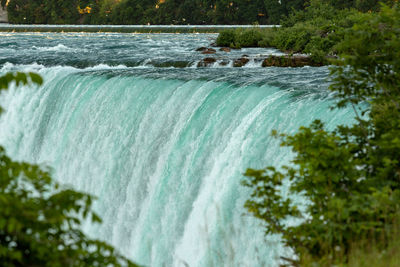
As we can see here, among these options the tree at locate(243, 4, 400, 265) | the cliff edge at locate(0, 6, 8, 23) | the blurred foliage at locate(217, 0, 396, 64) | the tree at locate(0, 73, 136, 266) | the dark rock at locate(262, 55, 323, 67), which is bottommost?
the tree at locate(0, 73, 136, 266)

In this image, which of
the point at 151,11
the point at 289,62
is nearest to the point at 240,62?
the point at 289,62

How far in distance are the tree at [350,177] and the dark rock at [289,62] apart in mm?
14065

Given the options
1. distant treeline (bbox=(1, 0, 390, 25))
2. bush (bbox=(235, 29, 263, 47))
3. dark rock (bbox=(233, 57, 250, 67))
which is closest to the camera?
dark rock (bbox=(233, 57, 250, 67))

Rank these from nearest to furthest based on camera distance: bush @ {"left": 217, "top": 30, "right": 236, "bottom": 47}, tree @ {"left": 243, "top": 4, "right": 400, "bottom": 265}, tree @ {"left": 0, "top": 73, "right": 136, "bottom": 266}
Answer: tree @ {"left": 0, "top": 73, "right": 136, "bottom": 266} < tree @ {"left": 243, "top": 4, "right": 400, "bottom": 265} < bush @ {"left": 217, "top": 30, "right": 236, "bottom": 47}

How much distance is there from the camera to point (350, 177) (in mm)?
5180

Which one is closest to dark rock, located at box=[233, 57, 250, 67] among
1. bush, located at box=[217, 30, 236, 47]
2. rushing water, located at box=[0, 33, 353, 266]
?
rushing water, located at box=[0, 33, 353, 266]

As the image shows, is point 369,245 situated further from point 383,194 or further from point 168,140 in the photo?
point 168,140

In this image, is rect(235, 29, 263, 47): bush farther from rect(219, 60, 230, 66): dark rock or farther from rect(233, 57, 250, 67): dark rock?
rect(219, 60, 230, 66): dark rock

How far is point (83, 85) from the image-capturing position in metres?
15.4

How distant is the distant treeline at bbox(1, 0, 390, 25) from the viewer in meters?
85.9

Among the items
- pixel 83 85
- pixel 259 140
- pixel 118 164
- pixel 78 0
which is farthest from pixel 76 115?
pixel 78 0

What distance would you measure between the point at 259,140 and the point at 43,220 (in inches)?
246

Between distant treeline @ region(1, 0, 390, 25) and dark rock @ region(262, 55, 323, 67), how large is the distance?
59.4 m

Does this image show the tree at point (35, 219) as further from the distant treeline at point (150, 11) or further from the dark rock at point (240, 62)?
the distant treeline at point (150, 11)
